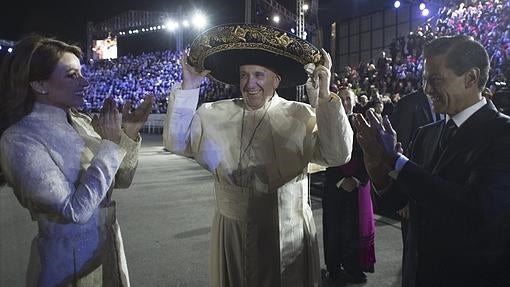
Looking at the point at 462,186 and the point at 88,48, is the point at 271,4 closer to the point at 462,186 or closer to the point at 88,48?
the point at 462,186

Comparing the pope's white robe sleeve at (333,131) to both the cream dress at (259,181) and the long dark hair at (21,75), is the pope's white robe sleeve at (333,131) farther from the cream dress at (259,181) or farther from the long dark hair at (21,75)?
the long dark hair at (21,75)

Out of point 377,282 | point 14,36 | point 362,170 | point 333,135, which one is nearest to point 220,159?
point 333,135

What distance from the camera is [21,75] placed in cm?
178

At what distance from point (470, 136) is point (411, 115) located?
246 cm

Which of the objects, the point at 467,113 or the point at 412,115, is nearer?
the point at 467,113

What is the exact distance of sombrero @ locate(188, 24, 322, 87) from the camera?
2102 millimetres

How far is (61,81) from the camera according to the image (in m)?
1.87

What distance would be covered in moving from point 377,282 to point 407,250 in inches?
83.5

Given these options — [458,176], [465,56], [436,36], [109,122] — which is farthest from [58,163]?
[436,36]

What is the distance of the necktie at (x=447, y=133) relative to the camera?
5.76 ft

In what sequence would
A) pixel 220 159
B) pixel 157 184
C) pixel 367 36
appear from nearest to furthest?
pixel 220 159, pixel 157 184, pixel 367 36

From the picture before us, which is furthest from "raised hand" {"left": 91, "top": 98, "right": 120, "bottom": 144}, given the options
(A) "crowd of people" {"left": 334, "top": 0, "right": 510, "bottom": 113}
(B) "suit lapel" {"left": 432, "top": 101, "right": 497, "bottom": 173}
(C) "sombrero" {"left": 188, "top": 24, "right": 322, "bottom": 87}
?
(A) "crowd of people" {"left": 334, "top": 0, "right": 510, "bottom": 113}

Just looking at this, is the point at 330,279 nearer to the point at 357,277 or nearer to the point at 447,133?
the point at 357,277

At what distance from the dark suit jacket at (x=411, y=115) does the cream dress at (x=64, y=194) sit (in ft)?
9.67
